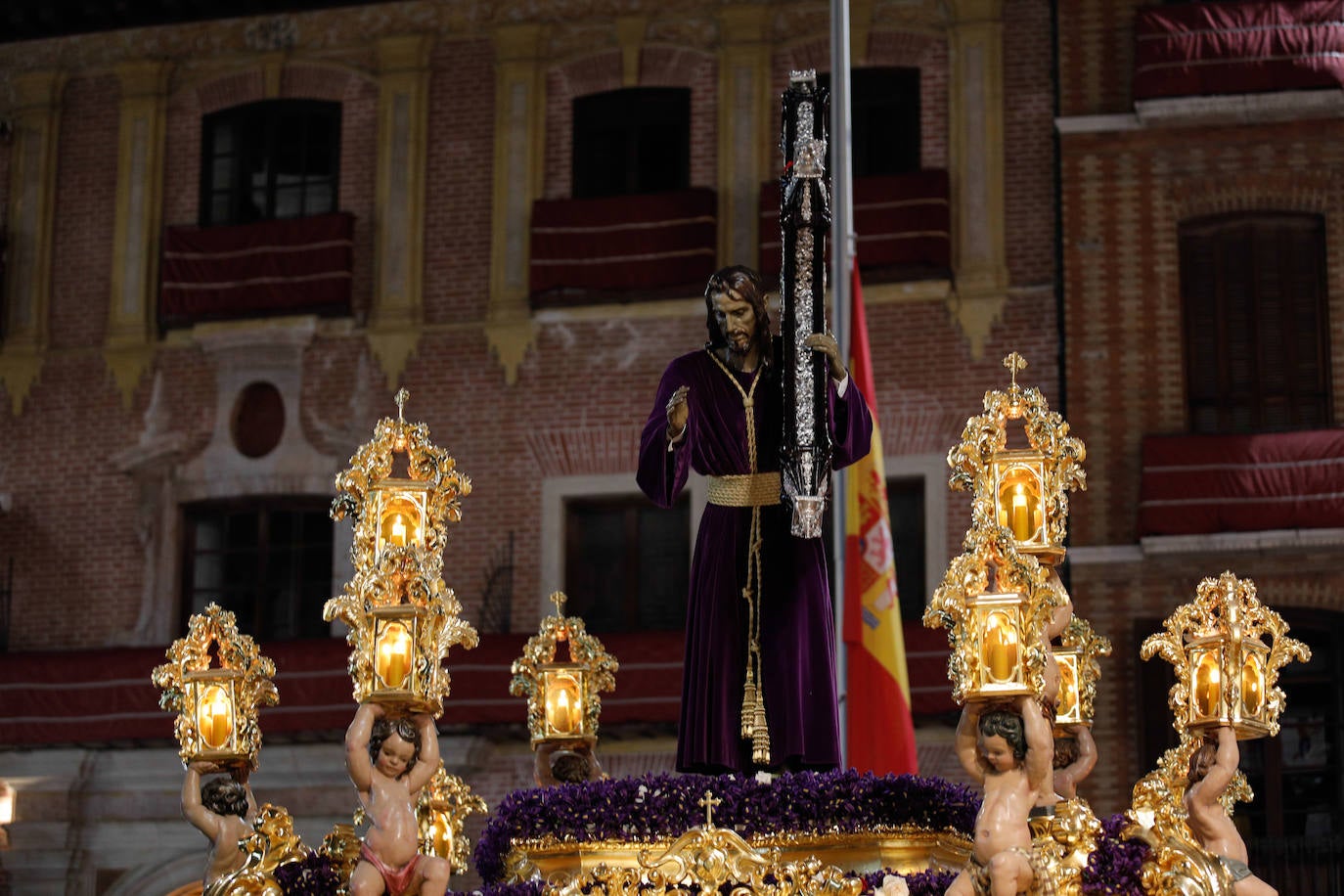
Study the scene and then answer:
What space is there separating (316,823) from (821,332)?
12132 millimetres

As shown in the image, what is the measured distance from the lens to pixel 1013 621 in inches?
360

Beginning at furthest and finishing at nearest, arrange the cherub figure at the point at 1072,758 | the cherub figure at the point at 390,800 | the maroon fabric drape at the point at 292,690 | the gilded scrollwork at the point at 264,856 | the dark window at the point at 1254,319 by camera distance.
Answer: the dark window at the point at 1254,319, the maroon fabric drape at the point at 292,690, the cherub figure at the point at 1072,758, the gilded scrollwork at the point at 264,856, the cherub figure at the point at 390,800

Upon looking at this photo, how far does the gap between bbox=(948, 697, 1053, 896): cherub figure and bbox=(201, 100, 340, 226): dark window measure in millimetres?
15592

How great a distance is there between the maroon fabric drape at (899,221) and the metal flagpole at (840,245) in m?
3.44

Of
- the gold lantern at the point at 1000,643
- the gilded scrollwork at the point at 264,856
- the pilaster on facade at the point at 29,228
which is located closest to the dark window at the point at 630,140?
the pilaster on facade at the point at 29,228

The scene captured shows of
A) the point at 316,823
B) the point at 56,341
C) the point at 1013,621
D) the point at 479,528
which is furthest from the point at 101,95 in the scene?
the point at 1013,621

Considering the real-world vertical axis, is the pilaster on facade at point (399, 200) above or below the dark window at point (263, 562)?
above

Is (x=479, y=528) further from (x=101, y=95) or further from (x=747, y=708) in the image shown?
(x=747, y=708)

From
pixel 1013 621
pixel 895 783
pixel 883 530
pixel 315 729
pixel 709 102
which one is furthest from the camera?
pixel 709 102

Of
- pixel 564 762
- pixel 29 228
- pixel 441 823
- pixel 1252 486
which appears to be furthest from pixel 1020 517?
pixel 29 228

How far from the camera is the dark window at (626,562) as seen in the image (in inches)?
872

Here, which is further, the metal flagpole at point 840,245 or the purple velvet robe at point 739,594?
the metal flagpole at point 840,245

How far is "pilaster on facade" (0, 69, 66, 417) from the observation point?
78.2ft

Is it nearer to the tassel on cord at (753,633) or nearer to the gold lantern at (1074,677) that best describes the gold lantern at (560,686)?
the tassel on cord at (753,633)
